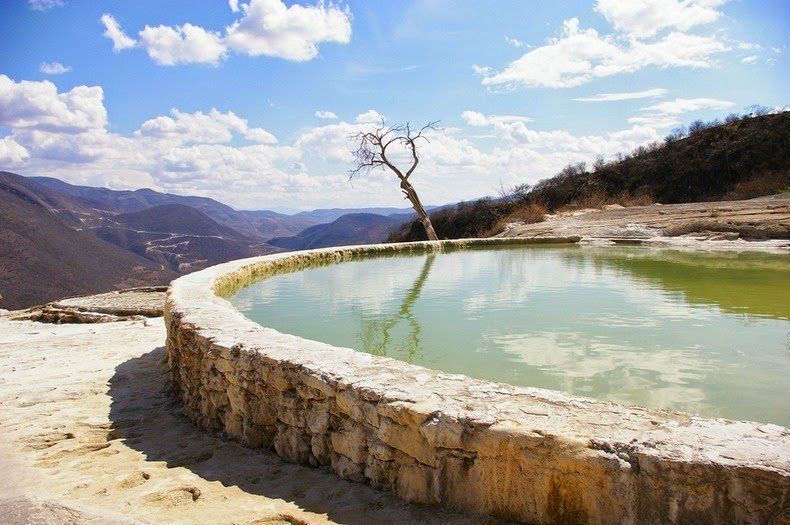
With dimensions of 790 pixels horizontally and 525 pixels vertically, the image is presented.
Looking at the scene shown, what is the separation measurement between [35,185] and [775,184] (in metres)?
72.4

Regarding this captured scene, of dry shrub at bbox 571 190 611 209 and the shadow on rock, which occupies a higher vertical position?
dry shrub at bbox 571 190 611 209

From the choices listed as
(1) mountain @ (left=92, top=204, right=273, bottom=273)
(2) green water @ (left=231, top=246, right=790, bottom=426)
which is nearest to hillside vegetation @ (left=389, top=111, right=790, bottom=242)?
(2) green water @ (left=231, top=246, right=790, bottom=426)

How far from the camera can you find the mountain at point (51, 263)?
2425 centimetres

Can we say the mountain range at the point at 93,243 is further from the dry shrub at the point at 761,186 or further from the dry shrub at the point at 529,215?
the dry shrub at the point at 761,186

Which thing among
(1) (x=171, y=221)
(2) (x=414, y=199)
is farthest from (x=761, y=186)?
(1) (x=171, y=221)

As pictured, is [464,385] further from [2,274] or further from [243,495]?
[2,274]

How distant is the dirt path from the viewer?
1800 mm

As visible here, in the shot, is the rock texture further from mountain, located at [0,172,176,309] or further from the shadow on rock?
mountain, located at [0,172,176,309]

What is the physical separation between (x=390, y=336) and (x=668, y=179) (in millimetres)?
20199

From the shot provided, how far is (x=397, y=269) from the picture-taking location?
332 inches

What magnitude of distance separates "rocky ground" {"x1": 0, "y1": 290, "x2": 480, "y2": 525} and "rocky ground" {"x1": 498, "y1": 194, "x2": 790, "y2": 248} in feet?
31.5

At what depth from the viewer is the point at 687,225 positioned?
34.9 ft

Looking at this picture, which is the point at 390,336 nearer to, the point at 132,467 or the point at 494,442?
the point at 132,467

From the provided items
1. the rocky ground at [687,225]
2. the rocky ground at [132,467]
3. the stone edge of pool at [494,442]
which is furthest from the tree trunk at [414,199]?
the stone edge of pool at [494,442]
